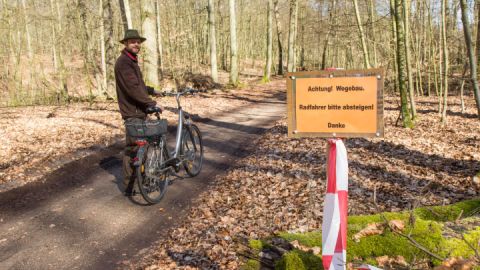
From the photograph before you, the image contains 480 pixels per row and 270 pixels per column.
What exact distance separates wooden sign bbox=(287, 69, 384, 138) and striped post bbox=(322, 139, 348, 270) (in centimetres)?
27

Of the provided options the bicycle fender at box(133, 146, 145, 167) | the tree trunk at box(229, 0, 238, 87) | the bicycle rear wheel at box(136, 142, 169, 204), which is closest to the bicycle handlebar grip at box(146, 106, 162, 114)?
the bicycle rear wheel at box(136, 142, 169, 204)

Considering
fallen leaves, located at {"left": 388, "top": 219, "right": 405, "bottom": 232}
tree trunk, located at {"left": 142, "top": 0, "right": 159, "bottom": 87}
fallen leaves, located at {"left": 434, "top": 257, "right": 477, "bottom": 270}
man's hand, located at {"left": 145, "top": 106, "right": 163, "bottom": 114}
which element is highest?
tree trunk, located at {"left": 142, "top": 0, "right": 159, "bottom": 87}

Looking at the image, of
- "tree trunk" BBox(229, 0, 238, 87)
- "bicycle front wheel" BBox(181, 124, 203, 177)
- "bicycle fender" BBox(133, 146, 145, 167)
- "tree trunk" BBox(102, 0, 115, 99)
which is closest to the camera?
"bicycle fender" BBox(133, 146, 145, 167)

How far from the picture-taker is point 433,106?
15227mm

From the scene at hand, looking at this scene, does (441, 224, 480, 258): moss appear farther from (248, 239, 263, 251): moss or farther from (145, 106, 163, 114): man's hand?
(145, 106, 163, 114): man's hand

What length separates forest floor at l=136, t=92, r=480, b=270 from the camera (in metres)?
4.44

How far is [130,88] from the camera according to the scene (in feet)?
18.6

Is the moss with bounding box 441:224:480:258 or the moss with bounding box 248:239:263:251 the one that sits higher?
the moss with bounding box 441:224:480:258

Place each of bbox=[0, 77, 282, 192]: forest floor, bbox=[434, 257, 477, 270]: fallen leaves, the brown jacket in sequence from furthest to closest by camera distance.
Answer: bbox=[0, 77, 282, 192]: forest floor → the brown jacket → bbox=[434, 257, 477, 270]: fallen leaves

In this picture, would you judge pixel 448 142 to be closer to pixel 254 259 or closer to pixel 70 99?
pixel 254 259

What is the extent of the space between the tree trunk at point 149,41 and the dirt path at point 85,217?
878 cm

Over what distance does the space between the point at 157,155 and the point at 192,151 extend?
1251mm

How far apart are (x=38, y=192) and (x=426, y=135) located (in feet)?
30.9

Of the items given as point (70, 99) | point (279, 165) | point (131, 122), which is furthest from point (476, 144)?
point (70, 99)
